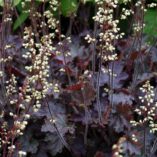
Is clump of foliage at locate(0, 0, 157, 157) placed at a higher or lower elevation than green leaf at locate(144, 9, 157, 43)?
lower

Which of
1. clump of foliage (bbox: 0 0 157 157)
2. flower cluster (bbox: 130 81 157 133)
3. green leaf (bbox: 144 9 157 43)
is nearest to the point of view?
flower cluster (bbox: 130 81 157 133)

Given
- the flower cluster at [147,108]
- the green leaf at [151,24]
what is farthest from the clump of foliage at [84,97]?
the green leaf at [151,24]

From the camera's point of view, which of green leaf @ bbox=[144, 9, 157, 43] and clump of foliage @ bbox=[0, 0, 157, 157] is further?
green leaf @ bbox=[144, 9, 157, 43]

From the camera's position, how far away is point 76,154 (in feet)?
7.30

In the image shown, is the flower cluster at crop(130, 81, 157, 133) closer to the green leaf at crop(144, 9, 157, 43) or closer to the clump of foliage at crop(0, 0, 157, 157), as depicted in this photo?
the clump of foliage at crop(0, 0, 157, 157)

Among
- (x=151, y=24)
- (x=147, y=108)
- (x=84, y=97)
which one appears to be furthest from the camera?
(x=151, y=24)

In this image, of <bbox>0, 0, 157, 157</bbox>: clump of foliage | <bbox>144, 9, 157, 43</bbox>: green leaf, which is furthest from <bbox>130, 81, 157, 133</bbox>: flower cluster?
<bbox>144, 9, 157, 43</bbox>: green leaf

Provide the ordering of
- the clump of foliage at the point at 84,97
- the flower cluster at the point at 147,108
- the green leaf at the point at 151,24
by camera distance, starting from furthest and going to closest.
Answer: the green leaf at the point at 151,24 < the clump of foliage at the point at 84,97 < the flower cluster at the point at 147,108

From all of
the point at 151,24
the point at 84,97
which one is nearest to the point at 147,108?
the point at 84,97

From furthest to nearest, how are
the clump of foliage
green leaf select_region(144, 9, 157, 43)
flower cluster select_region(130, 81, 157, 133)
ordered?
green leaf select_region(144, 9, 157, 43)
the clump of foliage
flower cluster select_region(130, 81, 157, 133)

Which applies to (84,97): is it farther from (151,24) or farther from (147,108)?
(151,24)

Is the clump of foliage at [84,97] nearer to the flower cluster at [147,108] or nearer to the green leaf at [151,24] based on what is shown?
the flower cluster at [147,108]

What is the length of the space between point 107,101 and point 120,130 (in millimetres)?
212

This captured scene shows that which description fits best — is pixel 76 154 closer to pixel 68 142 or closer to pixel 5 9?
pixel 68 142
